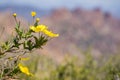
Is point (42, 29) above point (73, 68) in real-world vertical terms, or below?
above

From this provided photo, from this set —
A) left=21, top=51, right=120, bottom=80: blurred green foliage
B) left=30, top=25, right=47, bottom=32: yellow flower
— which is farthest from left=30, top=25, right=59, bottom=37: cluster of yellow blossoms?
left=21, top=51, right=120, bottom=80: blurred green foliage

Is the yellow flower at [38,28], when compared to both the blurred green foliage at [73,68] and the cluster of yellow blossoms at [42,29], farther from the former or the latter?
the blurred green foliage at [73,68]

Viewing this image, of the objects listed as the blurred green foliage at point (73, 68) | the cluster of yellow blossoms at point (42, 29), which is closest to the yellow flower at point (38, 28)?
the cluster of yellow blossoms at point (42, 29)

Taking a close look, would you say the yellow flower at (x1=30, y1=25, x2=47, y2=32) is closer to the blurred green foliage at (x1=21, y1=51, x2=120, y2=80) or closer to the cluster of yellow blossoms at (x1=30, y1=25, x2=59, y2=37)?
the cluster of yellow blossoms at (x1=30, y1=25, x2=59, y2=37)

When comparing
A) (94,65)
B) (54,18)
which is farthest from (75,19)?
(94,65)

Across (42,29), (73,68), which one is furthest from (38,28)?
(73,68)

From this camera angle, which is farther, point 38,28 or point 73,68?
point 73,68

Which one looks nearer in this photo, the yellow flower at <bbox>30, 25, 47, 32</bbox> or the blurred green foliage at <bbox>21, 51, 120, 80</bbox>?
the yellow flower at <bbox>30, 25, 47, 32</bbox>

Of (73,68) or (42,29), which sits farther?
(73,68)

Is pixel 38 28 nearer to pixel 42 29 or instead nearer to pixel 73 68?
pixel 42 29

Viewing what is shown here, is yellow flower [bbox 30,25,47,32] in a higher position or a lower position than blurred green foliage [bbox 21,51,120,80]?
higher

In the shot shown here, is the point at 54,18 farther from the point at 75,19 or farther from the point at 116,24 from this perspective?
the point at 116,24

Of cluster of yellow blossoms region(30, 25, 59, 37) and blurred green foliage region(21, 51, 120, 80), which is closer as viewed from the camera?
cluster of yellow blossoms region(30, 25, 59, 37)

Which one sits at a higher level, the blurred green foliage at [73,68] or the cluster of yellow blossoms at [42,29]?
the cluster of yellow blossoms at [42,29]
